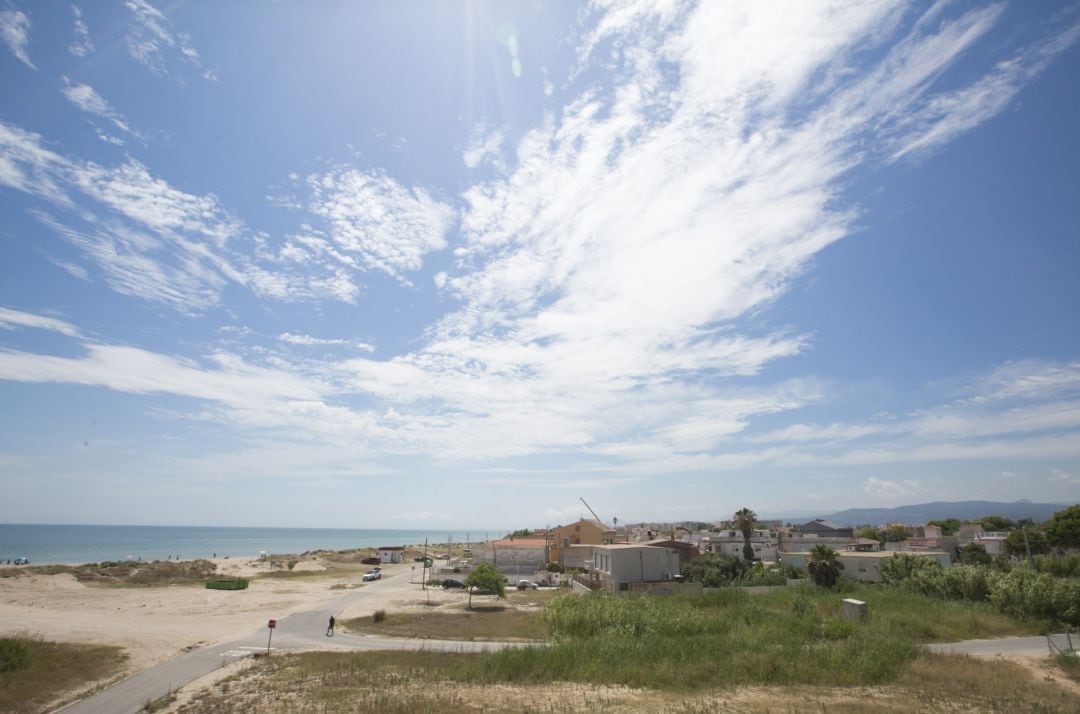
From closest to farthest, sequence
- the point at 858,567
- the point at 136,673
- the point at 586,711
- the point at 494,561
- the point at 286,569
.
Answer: the point at 586,711, the point at 136,673, the point at 858,567, the point at 494,561, the point at 286,569

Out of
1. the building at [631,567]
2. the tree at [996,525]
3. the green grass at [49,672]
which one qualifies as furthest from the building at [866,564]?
the tree at [996,525]

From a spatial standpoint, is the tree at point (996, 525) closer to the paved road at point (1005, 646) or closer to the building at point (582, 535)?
the building at point (582, 535)

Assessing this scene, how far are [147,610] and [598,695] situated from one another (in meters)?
47.6

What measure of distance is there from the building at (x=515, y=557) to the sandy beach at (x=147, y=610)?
19554 mm

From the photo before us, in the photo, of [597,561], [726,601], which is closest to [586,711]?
[726,601]

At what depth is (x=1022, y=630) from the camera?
38.3m

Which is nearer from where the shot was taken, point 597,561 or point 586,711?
point 586,711

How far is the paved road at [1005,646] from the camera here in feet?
105

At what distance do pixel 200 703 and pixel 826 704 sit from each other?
25.7 metres

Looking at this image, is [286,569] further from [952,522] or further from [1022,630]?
[952,522]

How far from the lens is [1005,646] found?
112 feet

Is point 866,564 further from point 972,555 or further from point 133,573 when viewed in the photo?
point 133,573

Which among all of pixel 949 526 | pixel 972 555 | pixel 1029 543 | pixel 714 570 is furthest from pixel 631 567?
pixel 949 526

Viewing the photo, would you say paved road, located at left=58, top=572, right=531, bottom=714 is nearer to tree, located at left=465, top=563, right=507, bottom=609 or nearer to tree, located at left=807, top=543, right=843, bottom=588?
tree, located at left=465, top=563, right=507, bottom=609
